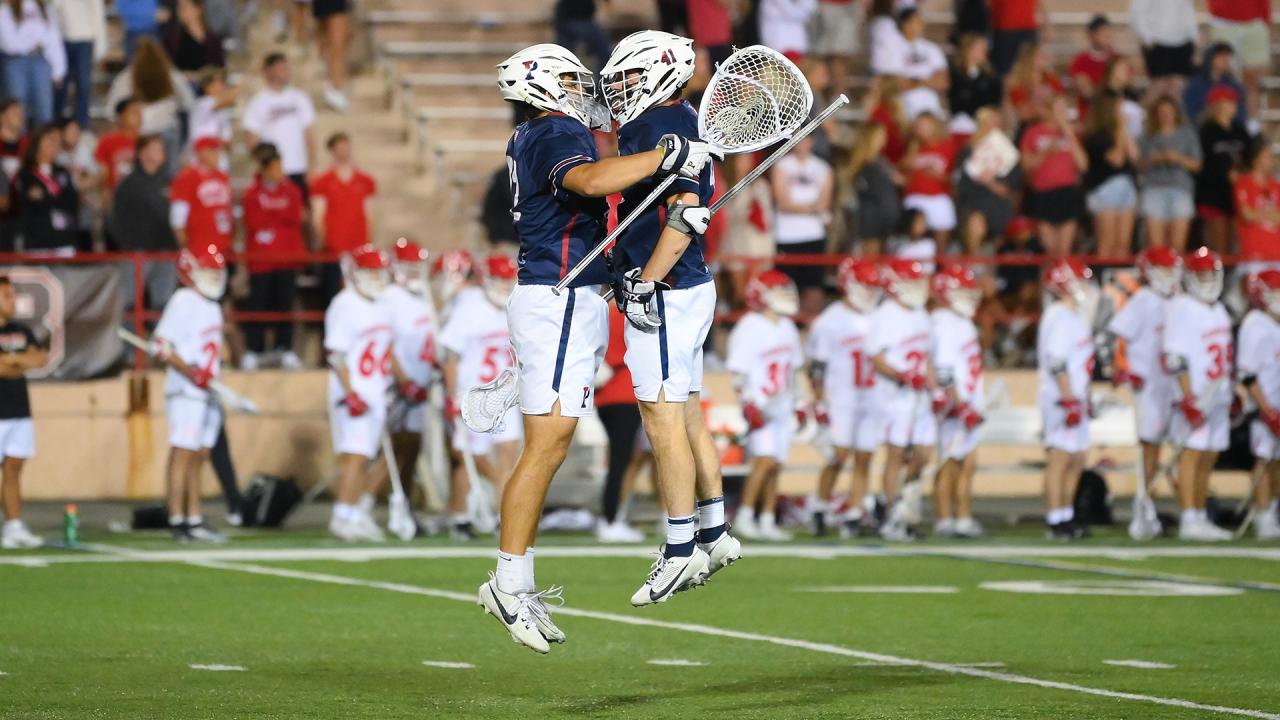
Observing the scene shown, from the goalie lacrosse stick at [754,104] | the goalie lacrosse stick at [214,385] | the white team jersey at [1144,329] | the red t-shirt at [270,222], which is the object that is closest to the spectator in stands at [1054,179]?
the white team jersey at [1144,329]

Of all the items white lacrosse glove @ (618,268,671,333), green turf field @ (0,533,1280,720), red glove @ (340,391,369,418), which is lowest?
green turf field @ (0,533,1280,720)

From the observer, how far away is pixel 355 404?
49.3ft

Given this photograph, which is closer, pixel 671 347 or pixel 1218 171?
pixel 671 347

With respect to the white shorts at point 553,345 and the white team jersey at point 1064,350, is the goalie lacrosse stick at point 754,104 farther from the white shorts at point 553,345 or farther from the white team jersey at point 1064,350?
the white team jersey at point 1064,350

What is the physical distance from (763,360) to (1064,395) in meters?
2.16

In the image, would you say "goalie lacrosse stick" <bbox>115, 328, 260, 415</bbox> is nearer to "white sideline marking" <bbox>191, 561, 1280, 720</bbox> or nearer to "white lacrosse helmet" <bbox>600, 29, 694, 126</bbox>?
"white sideline marking" <bbox>191, 561, 1280, 720</bbox>

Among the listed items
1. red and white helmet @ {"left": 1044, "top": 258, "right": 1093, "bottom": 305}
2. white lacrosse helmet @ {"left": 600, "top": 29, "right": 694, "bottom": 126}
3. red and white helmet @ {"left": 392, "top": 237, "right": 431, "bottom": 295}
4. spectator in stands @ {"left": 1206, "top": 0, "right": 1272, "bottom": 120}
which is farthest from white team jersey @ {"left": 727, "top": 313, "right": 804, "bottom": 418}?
spectator in stands @ {"left": 1206, "top": 0, "right": 1272, "bottom": 120}

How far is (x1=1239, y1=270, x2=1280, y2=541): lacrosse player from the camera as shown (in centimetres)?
1559

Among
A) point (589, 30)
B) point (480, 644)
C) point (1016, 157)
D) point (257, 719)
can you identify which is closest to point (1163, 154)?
point (1016, 157)

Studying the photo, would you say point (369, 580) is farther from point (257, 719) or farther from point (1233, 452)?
point (1233, 452)

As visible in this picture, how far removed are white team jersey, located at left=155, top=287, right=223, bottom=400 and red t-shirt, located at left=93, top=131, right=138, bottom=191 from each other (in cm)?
350

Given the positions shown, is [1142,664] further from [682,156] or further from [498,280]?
[498,280]

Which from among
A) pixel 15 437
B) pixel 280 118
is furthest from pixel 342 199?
pixel 15 437

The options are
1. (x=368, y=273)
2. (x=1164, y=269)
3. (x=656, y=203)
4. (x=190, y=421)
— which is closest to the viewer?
(x=656, y=203)
